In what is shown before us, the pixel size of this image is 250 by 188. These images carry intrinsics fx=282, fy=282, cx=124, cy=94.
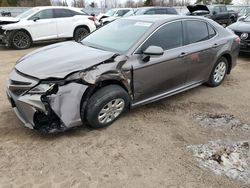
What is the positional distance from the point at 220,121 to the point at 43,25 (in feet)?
27.5

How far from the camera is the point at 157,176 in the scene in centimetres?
312

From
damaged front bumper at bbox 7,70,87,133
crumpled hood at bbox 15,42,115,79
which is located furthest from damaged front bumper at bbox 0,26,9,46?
damaged front bumper at bbox 7,70,87,133

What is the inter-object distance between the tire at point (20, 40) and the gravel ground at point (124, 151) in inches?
239

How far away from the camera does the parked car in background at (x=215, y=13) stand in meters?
17.4

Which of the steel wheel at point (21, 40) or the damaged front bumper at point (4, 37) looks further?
the steel wheel at point (21, 40)

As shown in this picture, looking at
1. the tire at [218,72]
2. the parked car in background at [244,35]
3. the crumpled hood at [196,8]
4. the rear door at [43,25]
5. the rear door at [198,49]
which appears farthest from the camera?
the crumpled hood at [196,8]

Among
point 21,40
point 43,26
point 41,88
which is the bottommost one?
point 21,40

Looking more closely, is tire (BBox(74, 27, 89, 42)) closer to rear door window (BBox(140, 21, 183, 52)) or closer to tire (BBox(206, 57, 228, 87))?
tire (BBox(206, 57, 228, 87))

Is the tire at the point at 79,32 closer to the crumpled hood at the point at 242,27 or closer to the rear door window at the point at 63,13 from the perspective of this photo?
the rear door window at the point at 63,13

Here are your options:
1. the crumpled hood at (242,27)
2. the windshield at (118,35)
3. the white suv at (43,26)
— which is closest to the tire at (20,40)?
the white suv at (43,26)

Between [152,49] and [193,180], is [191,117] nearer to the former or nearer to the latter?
[152,49]

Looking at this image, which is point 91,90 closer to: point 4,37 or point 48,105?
point 48,105

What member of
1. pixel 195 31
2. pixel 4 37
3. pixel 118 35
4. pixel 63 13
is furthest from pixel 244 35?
pixel 4 37

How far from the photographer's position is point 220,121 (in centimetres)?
448
